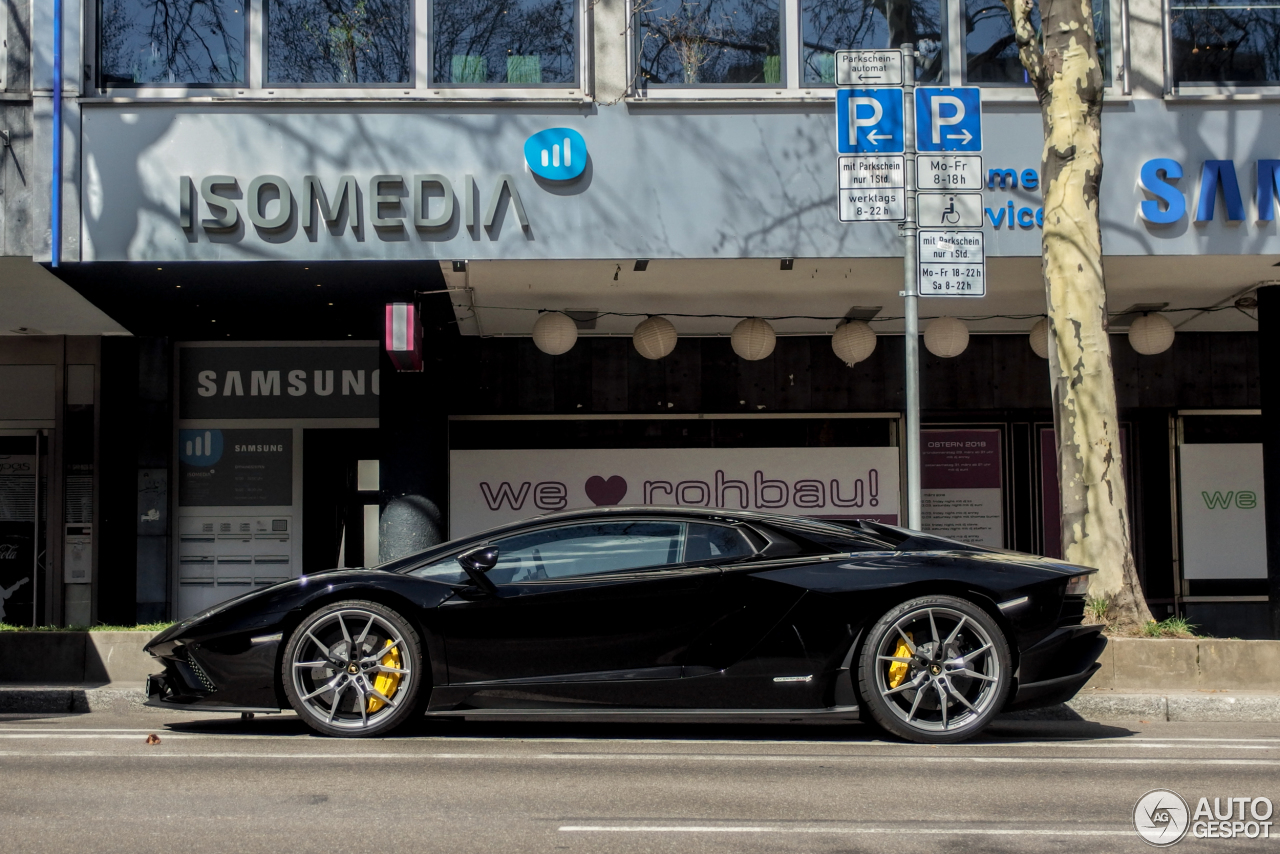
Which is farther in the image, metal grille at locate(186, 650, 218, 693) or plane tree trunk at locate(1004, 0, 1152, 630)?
plane tree trunk at locate(1004, 0, 1152, 630)

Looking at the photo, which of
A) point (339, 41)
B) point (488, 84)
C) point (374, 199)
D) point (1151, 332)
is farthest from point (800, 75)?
point (1151, 332)

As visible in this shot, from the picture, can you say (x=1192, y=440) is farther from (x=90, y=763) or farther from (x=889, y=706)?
(x=90, y=763)

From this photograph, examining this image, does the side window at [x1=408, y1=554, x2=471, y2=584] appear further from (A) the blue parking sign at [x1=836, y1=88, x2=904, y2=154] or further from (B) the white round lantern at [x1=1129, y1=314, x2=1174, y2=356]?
(B) the white round lantern at [x1=1129, y1=314, x2=1174, y2=356]

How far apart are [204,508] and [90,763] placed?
8.53m

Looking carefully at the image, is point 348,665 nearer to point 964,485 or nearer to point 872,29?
point 872,29

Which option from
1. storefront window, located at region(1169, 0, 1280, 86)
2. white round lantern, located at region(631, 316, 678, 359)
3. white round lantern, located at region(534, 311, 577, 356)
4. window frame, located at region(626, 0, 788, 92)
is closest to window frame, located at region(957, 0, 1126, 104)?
storefront window, located at region(1169, 0, 1280, 86)

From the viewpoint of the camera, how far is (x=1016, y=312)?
1309 cm

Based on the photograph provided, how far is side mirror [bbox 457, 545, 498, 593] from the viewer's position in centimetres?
615

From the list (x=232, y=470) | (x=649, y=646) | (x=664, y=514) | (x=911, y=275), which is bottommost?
(x=649, y=646)

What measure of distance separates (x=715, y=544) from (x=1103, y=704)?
10.1ft

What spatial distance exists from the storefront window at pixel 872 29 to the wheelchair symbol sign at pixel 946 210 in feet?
8.96

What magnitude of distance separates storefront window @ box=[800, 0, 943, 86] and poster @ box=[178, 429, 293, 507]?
23.8 ft

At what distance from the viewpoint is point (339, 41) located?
34.5ft

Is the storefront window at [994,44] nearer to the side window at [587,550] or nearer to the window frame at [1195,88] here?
the window frame at [1195,88]
